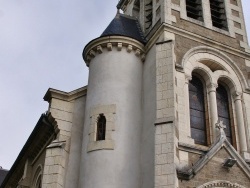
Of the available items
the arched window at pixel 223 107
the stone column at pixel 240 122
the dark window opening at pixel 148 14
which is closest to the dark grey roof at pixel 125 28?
A: the dark window opening at pixel 148 14

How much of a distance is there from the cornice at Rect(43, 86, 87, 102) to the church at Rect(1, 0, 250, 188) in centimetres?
4

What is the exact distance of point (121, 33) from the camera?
18047 mm

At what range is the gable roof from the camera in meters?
13.4

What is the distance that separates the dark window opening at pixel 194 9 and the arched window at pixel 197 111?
383cm

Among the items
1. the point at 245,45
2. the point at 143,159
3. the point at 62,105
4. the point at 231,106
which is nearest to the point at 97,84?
the point at 62,105

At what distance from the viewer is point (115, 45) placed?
17188 millimetres

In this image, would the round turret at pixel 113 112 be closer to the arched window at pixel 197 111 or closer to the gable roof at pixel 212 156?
the gable roof at pixel 212 156

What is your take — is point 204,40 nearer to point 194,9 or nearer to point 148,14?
point 194,9

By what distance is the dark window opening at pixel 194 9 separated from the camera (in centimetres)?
1988

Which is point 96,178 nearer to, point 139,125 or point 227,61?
point 139,125

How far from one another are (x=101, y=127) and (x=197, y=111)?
12.2ft

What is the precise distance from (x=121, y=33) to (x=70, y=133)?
15.3 ft

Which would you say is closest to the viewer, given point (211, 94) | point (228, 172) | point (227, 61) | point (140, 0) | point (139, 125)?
point (228, 172)

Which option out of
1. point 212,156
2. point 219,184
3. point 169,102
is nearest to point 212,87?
point 169,102
